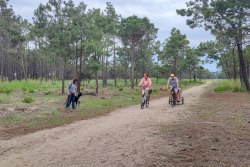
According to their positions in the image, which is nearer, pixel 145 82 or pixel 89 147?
pixel 89 147

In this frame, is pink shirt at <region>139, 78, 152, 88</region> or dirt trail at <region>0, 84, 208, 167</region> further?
pink shirt at <region>139, 78, 152, 88</region>

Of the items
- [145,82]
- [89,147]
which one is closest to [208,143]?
[89,147]

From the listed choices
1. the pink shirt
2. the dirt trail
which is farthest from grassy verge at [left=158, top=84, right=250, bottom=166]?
the pink shirt

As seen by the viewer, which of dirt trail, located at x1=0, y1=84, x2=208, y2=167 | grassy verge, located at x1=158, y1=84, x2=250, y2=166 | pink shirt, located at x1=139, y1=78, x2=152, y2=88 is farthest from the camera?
pink shirt, located at x1=139, y1=78, x2=152, y2=88

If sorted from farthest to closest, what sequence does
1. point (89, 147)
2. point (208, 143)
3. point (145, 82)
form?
point (145, 82)
point (208, 143)
point (89, 147)

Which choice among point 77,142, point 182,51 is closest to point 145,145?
point 77,142

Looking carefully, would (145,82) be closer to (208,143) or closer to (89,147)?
(208,143)

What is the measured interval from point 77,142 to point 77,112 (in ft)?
30.1

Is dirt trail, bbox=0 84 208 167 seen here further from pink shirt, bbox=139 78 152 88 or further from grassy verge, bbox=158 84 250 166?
pink shirt, bbox=139 78 152 88

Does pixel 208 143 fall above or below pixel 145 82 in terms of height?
below

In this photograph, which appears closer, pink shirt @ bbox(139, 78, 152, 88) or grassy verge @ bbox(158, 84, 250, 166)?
grassy verge @ bbox(158, 84, 250, 166)

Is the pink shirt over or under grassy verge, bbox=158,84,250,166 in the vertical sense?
over

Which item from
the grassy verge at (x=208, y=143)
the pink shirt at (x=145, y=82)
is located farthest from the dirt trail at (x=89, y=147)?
the pink shirt at (x=145, y=82)

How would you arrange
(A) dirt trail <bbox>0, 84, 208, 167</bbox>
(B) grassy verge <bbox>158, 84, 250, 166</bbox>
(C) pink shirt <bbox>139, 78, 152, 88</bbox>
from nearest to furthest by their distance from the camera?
(B) grassy verge <bbox>158, 84, 250, 166</bbox>
(A) dirt trail <bbox>0, 84, 208, 167</bbox>
(C) pink shirt <bbox>139, 78, 152, 88</bbox>
